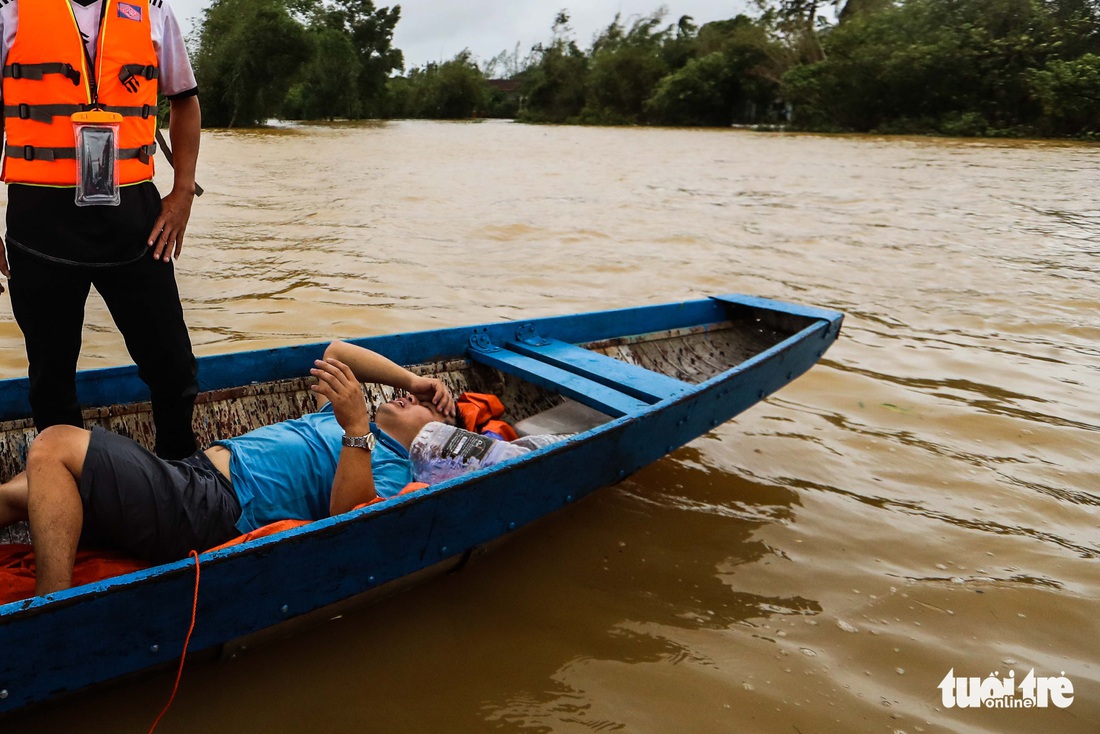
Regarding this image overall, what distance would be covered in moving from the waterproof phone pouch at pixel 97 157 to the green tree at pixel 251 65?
3910 cm

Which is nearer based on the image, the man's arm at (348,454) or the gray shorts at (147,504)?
the gray shorts at (147,504)

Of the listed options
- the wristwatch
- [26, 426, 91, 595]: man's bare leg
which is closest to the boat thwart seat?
the wristwatch

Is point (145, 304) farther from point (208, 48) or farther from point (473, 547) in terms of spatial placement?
point (208, 48)

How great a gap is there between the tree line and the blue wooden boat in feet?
84.5

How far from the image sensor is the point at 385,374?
3004 mm

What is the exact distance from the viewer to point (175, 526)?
7.14ft

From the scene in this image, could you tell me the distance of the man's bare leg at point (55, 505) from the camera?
1.93 meters

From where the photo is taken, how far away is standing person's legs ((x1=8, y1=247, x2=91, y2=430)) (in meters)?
2.16

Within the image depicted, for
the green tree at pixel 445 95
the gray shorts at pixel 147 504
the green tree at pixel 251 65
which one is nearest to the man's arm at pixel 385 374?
the gray shorts at pixel 147 504

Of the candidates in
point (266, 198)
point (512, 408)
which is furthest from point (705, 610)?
point (266, 198)

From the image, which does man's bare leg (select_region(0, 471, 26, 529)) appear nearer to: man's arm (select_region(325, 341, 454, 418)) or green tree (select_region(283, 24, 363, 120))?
man's arm (select_region(325, 341, 454, 418))

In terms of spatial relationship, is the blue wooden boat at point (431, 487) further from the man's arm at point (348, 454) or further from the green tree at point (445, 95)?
the green tree at point (445, 95)

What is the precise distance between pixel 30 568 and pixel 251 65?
40365 millimetres

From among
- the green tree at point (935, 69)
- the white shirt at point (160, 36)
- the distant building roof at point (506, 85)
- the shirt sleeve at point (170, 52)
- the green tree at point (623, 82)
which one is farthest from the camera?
the distant building roof at point (506, 85)
